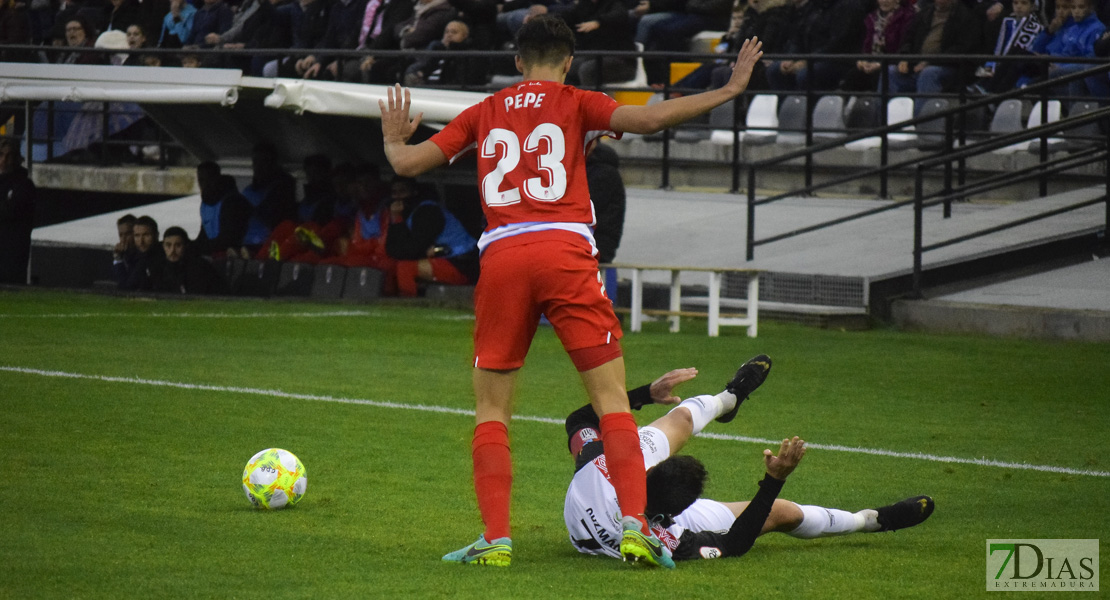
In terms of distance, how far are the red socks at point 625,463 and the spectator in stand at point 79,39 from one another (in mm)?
18739

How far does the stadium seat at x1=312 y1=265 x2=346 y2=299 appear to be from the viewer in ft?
55.2

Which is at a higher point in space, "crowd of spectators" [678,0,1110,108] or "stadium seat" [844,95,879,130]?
"crowd of spectators" [678,0,1110,108]

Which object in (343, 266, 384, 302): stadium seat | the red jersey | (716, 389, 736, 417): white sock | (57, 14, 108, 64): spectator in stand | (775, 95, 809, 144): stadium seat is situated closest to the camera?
the red jersey

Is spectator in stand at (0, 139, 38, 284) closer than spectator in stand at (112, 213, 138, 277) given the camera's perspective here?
No

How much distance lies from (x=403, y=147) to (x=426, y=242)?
11.0 meters

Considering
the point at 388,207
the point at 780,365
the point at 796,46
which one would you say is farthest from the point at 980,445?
the point at 796,46

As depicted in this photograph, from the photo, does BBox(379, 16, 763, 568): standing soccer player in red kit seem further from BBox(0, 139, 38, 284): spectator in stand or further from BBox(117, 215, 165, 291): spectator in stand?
BBox(0, 139, 38, 284): spectator in stand

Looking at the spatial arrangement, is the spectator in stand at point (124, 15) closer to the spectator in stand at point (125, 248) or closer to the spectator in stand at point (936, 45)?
the spectator in stand at point (125, 248)

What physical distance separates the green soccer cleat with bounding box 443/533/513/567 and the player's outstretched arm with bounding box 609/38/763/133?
148 cm

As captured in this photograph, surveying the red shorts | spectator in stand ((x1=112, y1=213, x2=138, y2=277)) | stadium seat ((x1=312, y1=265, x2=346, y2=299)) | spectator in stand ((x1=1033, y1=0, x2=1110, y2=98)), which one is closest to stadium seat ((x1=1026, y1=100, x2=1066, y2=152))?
spectator in stand ((x1=1033, y1=0, x2=1110, y2=98))

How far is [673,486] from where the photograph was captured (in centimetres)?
545

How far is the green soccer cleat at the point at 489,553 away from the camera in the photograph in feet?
17.2

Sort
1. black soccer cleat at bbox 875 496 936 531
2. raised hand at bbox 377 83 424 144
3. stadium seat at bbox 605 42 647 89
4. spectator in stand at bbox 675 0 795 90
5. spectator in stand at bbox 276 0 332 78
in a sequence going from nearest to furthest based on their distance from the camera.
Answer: raised hand at bbox 377 83 424 144 < black soccer cleat at bbox 875 496 936 531 < spectator in stand at bbox 675 0 795 90 < stadium seat at bbox 605 42 647 89 < spectator in stand at bbox 276 0 332 78

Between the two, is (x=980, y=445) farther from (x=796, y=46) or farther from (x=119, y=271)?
(x=119, y=271)
